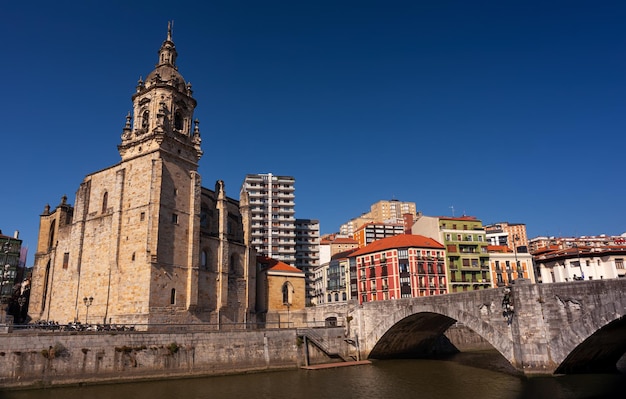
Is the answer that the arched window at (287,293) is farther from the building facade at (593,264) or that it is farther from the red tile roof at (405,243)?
the building facade at (593,264)

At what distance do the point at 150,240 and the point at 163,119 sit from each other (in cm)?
1294

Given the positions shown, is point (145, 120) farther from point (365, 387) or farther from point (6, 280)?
point (365, 387)

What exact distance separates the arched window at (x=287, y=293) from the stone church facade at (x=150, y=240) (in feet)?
16.8

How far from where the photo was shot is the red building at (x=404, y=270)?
60.7 m

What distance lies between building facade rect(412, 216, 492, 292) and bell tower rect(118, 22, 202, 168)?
37874 mm

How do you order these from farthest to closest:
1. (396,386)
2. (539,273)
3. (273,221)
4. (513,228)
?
(513,228) → (273,221) → (539,273) → (396,386)

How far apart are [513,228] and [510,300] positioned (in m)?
135

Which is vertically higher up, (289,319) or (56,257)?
(56,257)

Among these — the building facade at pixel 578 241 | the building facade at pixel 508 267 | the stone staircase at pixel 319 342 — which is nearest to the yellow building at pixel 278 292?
the stone staircase at pixel 319 342

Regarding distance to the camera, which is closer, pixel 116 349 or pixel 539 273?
pixel 116 349

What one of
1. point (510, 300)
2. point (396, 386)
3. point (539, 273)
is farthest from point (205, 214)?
point (539, 273)

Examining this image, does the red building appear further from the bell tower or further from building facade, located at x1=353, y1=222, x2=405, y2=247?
building facade, located at x1=353, y1=222, x2=405, y2=247

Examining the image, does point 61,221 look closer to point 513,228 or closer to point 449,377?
point 449,377

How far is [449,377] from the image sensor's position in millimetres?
32406
